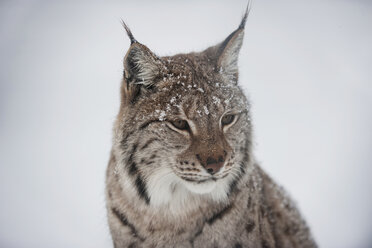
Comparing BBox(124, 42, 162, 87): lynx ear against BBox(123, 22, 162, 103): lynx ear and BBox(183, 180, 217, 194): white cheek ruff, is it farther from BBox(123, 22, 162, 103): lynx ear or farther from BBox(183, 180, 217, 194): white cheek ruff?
BBox(183, 180, 217, 194): white cheek ruff

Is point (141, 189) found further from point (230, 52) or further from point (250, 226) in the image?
point (230, 52)

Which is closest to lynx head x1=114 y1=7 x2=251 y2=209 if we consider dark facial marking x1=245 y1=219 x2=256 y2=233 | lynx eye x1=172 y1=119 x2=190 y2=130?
lynx eye x1=172 y1=119 x2=190 y2=130

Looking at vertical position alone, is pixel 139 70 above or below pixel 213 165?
above

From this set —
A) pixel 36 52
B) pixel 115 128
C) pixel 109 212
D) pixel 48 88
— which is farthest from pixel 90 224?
pixel 36 52

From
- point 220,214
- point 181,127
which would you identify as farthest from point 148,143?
point 220,214

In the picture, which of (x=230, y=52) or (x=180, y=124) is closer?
(x=180, y=124)

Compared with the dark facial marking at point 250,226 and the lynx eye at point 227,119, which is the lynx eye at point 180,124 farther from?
the dark facial marking at point 250,226

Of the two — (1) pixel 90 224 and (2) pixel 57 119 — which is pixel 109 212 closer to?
(1) pixel 90 224
